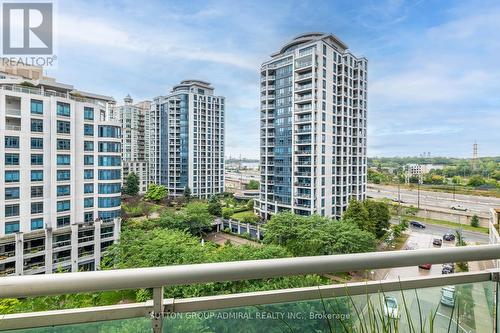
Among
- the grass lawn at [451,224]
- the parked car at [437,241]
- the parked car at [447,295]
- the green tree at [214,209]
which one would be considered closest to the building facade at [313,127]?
the green tree at [214,209]

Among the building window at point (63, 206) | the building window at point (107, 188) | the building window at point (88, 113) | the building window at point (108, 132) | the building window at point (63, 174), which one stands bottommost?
the building window at point (63, 206)

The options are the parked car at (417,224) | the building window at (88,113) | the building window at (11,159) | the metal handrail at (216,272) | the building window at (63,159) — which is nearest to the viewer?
the metal handrail at (216,272)

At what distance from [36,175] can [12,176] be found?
52 cm

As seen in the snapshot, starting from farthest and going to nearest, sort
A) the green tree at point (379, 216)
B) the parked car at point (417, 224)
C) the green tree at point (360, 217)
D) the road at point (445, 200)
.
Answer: the green tree at point (379, 216) < the parked car at point (417, 224) < the green tree at point (360, 217) < the road at point (445, 200)

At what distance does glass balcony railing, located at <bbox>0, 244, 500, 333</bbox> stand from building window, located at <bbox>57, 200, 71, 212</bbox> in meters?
9.18

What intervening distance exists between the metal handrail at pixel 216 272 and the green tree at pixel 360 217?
29.3ft

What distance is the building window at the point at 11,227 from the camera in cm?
707

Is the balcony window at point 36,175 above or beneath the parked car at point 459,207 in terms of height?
above

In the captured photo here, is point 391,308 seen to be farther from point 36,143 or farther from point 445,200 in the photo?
point 36,143

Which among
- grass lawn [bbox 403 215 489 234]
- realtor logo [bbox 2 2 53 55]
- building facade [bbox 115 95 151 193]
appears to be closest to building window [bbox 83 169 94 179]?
realtor logo [bbox 2 2 53 55]

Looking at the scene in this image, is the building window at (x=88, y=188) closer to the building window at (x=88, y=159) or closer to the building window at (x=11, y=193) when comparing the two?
the building window at (x=88, y=159)

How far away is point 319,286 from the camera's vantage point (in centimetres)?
71

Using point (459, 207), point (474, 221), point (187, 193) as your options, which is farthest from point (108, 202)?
point (474, 221)

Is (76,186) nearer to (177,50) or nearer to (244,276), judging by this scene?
(177,50)
